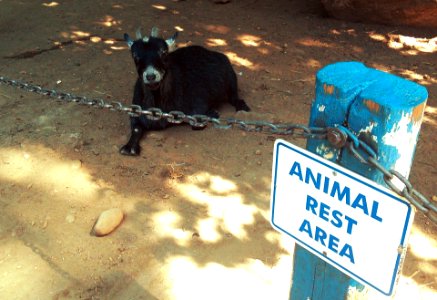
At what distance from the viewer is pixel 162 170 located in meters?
4.32

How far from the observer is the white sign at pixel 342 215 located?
48.9 inches

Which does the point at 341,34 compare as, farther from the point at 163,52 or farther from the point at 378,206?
→ the point at 378,206

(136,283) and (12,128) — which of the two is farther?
(12,128)

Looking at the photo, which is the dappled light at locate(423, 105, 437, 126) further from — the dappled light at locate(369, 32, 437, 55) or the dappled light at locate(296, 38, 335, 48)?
the dappled light at locate(296, 38, 335, 48)

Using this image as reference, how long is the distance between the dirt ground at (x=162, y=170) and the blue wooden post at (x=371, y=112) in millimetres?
1902

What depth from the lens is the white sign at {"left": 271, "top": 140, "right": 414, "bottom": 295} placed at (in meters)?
1.24

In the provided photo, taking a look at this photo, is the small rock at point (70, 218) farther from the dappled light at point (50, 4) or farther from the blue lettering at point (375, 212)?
the dappled light at point (50, 4)

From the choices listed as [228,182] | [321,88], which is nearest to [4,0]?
[228,182]

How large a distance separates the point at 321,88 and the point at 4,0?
9598 millimetres

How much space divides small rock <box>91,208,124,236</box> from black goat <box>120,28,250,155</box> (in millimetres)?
1037

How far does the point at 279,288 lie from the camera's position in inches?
120

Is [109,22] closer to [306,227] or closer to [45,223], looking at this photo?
[45,223]

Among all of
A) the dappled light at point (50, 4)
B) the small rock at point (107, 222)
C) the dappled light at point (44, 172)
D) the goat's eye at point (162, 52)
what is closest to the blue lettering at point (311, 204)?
the small rock at point (107, 222)

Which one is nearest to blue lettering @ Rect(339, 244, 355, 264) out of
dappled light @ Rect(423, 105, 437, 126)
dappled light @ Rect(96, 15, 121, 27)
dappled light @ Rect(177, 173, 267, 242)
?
dappled light @ Rect(177, 173, 267, 242)
